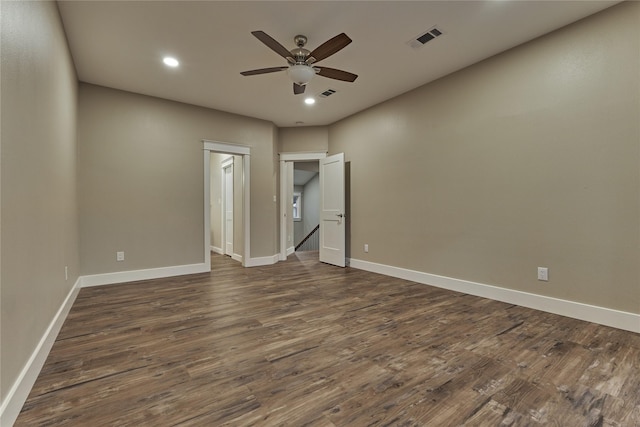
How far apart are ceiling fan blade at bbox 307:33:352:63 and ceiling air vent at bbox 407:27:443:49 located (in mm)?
923

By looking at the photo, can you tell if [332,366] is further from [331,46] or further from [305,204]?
[305,204]

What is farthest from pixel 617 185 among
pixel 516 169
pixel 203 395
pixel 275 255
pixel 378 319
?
pixel 275 255

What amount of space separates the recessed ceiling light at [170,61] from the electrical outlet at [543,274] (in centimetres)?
451

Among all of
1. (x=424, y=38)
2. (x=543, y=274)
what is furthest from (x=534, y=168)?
(x=424, y=38)

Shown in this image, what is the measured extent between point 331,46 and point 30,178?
236cm

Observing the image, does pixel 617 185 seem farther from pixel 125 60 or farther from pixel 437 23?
pixel 125 60

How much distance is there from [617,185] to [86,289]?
5.78 m

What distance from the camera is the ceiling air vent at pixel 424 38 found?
2.78 m

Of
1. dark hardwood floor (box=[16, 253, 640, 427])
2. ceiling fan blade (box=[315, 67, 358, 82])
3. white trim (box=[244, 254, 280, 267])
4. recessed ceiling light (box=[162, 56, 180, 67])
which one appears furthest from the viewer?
white trim (box=[244, 254, 280, 267])

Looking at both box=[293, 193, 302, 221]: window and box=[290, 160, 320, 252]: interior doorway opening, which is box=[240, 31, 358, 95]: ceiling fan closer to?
box=[290, 160, 320, 252]: interior doorway opening

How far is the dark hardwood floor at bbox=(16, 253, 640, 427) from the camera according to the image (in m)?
1.42

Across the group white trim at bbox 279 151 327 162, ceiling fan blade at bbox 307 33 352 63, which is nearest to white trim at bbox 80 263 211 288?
white trim at bbox 279 151 327 162

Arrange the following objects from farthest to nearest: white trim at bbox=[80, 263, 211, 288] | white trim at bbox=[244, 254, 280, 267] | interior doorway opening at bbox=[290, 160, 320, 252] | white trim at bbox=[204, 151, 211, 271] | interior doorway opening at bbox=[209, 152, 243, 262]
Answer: interior doorway opening at bbox=[290, 160, 320, 252] < interior doorway opening at bbox=[209, 152, 243, 262] < white trim at bbox=[244, 254, 280, 267] < white trim at bbox=[204, 151, 211, 271] < white trim at bbox=[80, 263, 211, 288]

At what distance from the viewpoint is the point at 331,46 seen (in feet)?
8.20
